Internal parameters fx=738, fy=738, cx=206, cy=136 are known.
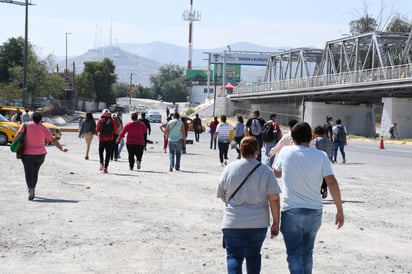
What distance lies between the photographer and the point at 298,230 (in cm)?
670

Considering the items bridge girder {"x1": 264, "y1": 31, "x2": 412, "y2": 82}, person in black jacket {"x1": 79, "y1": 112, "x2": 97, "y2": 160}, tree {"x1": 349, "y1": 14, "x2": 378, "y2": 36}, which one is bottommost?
person in black jacket {"x1": 79, "y1": 112, "x2": 97, "y2": 160}

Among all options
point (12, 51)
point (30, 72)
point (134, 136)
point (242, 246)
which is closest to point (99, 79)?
point (12, 51)

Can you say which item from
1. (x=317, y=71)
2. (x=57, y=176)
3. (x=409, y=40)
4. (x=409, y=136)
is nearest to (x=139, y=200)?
(x=57, y=176)

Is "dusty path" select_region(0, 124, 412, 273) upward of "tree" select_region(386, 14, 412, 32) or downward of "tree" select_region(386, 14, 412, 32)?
downward

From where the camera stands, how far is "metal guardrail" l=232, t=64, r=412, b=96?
52.7 meters

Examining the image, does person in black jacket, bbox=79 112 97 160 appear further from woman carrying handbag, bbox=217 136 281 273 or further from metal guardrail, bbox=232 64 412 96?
metal guardrail, bbox=232 64 412 96

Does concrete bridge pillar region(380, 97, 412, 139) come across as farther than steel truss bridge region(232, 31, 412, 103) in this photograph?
Yes

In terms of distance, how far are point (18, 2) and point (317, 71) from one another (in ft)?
133

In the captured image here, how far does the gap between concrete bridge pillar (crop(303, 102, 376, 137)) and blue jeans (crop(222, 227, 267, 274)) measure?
64.1 meters

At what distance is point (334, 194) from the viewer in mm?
6965

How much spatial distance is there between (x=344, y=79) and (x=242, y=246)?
56.7 m

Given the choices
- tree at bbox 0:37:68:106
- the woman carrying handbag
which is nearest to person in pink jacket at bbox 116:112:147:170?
the woman carrying handbag

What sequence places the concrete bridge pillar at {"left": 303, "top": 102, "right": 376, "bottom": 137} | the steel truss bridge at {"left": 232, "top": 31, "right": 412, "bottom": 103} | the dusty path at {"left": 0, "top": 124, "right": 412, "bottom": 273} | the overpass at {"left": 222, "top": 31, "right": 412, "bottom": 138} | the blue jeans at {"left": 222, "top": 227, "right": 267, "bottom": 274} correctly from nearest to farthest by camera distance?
the blue jeans at {"left": 222, "top": 227, "right": 267, "bottom": 274}
the dusty path at {"left": 0, "top": 124, "right": 412, "bottom": 273}
the steel truss bridge at {"left": 232, "top": 31, "right": 412, "bottom": 103}
the overpass at {"left": 222, "top": 31, "right": 412, "bottom": 138}
the concrete bridge pillar at {"left": 303, "top": 102, "right": 376, "bottom": 137}

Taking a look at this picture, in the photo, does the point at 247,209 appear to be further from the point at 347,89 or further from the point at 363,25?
the point at 363,25
